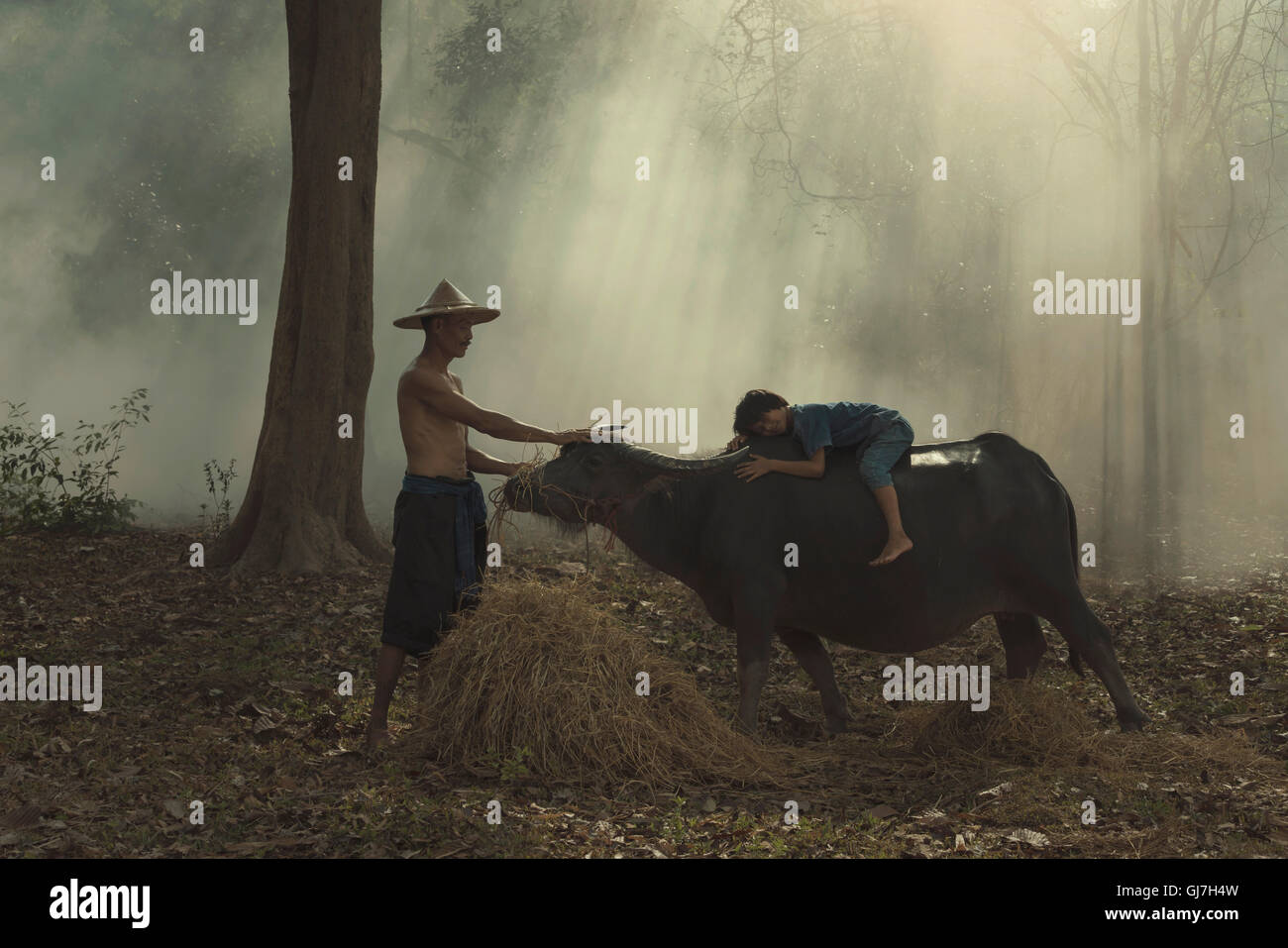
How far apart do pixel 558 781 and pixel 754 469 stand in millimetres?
2027

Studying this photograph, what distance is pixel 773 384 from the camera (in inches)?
1075

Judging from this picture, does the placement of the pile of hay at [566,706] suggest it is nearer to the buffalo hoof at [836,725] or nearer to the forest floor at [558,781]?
the forest floor at [558,781]

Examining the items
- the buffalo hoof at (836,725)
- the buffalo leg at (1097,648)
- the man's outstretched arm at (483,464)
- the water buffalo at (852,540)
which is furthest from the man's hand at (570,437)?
the buffalo leg at (1097,648)

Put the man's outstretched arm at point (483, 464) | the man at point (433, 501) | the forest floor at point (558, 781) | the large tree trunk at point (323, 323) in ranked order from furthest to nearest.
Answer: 1. the large tree trunk at point (323, 323)
2. the man's outstretched arm at point (483, 464)
3. the man at point (433, 501)
4. the forest floor at point (558, 781)

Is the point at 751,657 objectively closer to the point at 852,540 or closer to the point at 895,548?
the point at 852,540

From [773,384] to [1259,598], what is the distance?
55.3ft

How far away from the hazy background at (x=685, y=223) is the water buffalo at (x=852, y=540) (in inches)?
303

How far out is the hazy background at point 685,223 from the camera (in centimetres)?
1866

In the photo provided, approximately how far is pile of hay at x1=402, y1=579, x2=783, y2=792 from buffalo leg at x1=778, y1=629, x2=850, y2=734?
88 cm

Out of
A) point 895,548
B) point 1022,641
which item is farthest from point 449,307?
point 1022,641

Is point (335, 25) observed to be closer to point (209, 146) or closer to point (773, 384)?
point (209, 146)

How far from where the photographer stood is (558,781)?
579 centimetres

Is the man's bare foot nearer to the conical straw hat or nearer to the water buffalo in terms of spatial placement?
the water buffalo

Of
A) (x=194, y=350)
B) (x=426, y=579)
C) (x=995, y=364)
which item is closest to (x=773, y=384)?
(x=995, y=364)
